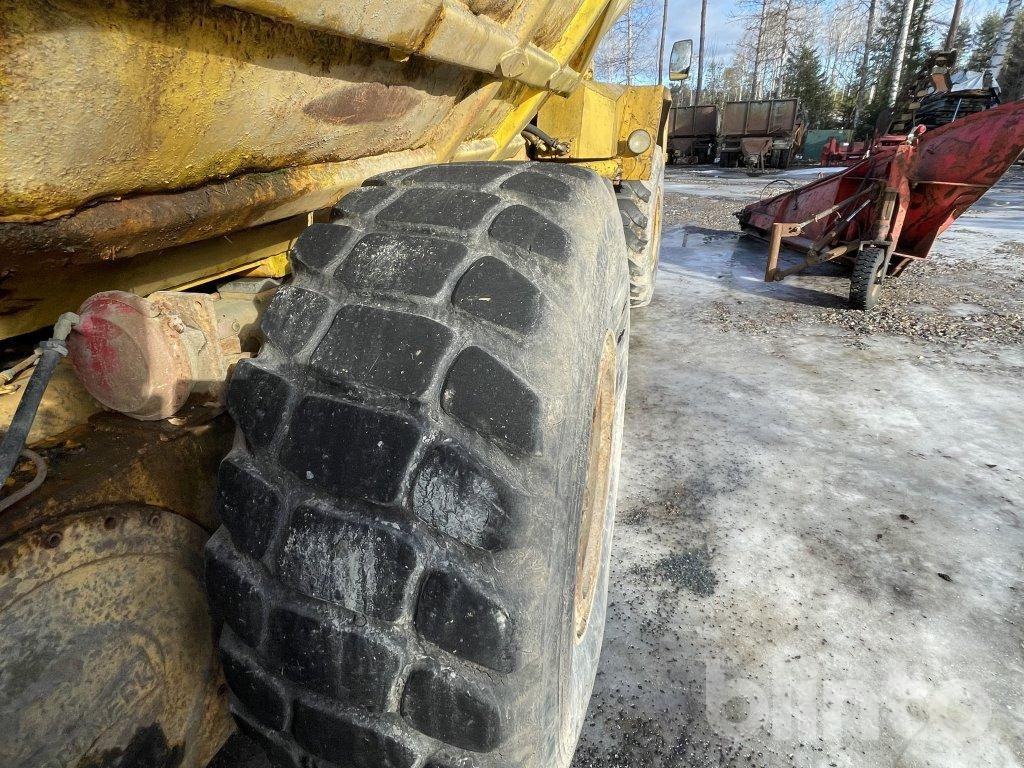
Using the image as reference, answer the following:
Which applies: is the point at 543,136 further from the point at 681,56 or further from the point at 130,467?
the point at 130,467

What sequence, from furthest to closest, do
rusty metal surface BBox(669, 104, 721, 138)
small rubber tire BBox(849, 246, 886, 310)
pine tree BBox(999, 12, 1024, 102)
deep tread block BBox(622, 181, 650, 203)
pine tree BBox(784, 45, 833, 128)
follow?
pine tree BBox(784, 45, 833, 128), pine tree BBox(999, 12, 1024, 102), rusty metal surface BBox(669, 104, 721, 138), small rubber tire BBox(849, 246, 886, 310), deep tread block BBox(622, 181, 650, 203)

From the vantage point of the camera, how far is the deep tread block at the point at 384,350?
3.16ft

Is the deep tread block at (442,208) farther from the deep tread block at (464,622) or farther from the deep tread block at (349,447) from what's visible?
the deep tread block at (464,622)

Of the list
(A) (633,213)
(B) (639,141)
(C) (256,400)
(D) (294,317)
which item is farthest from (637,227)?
(C) (256,400)

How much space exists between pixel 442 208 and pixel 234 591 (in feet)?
2.63

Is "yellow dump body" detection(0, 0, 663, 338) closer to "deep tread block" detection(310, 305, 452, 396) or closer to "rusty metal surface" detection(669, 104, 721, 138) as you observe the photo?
"deep tread block" detection(310, 305, 452, 396)

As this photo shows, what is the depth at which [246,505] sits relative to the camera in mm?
1013

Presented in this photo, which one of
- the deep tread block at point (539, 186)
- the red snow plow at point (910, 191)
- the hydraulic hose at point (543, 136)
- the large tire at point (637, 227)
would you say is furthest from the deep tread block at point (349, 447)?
the red snow plow at point (910, 191)

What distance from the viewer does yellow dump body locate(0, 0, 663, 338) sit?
2.03 feet

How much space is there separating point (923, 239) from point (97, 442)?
686 cm

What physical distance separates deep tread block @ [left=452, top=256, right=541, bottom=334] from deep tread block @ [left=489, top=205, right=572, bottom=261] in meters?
0.08

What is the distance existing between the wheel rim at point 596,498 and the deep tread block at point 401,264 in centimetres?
53

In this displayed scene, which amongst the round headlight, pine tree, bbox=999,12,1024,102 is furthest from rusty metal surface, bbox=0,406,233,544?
pine tree, bbox=999,12,1024,102

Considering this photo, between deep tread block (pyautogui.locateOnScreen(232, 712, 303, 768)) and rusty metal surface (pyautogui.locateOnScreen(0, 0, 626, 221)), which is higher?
rusty metal surface (pyautogui.locateOnScreen(0, 0, 626, 221))
